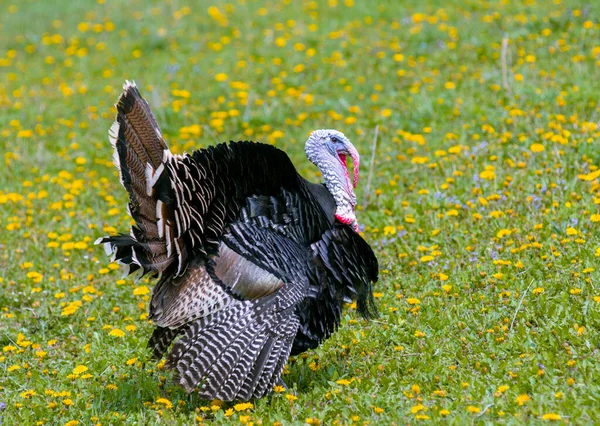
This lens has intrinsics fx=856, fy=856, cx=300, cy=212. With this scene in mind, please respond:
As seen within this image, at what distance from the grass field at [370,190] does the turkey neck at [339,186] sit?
830 millimetres

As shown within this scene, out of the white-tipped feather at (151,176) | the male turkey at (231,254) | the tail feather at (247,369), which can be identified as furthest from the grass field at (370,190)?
the white-tipped feather at (151,176)

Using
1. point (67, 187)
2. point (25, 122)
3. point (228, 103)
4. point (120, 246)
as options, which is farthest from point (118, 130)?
point (25, 122)

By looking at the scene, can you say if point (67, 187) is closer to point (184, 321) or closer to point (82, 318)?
point (82, 318)

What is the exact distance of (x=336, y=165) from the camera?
577 cm

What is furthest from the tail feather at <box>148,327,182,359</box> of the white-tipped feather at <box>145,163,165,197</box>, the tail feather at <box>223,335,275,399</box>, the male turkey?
the white-tipped feather at <box>145,163,165,197</box>

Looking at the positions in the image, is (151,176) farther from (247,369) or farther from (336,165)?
(336,165)

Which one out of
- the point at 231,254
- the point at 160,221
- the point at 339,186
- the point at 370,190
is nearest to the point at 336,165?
the point at 339,186

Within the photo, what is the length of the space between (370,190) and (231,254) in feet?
9.84

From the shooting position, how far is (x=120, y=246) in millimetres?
5121

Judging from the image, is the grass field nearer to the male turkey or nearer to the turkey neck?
the male turkey

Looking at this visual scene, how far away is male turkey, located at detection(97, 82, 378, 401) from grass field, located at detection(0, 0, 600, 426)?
0.30m

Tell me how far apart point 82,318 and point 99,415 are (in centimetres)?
151

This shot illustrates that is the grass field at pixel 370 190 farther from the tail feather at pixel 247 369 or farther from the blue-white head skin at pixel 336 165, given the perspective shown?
the blue-white head skin at pixel 336 165

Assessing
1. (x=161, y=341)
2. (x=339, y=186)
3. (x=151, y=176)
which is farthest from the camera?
(x=339, y=186)
